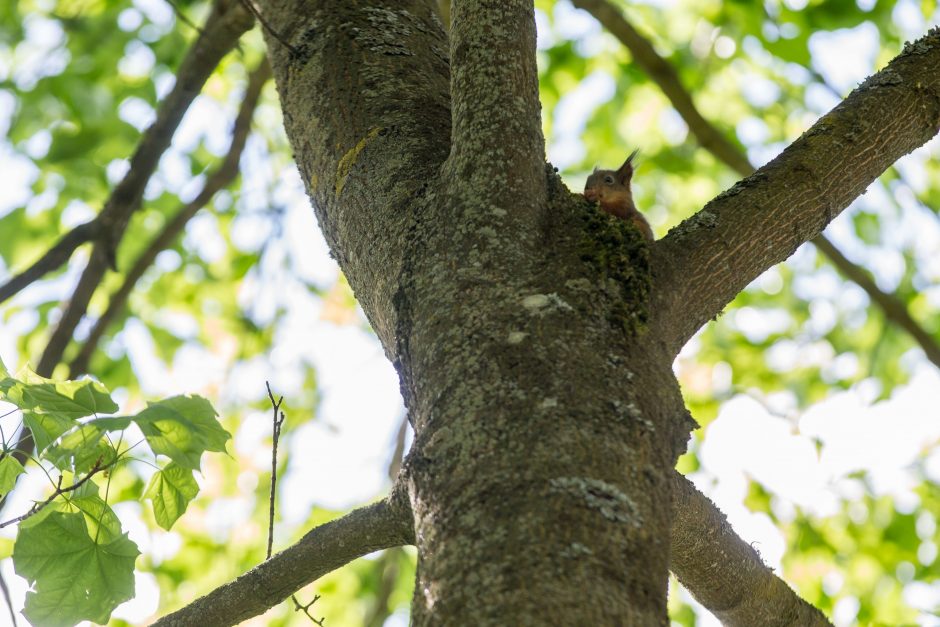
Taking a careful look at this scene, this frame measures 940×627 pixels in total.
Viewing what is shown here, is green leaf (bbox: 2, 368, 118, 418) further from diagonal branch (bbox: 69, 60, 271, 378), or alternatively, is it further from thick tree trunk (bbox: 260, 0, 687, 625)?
diagonal branch (bbox: 69, 60, 271, 378)

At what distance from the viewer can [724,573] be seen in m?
1.62

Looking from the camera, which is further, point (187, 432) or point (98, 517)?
point (98, 517)

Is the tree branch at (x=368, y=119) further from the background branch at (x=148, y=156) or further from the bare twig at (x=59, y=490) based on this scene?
the background branch at (x=148, y=156)

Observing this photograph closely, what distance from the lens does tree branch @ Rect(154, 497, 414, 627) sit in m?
1.32

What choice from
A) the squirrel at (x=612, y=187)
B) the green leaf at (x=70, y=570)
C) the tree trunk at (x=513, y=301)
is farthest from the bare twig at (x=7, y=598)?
the squirrel at (x=612, y=187)

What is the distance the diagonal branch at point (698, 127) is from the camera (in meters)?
3.21

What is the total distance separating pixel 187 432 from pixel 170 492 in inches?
9.0

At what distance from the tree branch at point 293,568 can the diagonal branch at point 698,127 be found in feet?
7.57

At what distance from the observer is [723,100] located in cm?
536

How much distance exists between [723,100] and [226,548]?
3.71 metres

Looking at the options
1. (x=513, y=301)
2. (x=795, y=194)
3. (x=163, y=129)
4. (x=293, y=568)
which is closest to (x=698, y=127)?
(x=163, y=129)

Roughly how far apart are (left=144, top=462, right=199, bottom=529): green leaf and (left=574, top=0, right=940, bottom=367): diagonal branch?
2.29 metres

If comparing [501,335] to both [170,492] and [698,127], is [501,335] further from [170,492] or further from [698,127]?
[698,127]

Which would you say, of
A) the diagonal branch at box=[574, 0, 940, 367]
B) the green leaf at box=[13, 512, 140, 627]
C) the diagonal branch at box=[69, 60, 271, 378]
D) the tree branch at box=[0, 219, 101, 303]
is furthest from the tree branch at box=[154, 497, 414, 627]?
the diagonal branch at box=[574, 0, 940, 367]
